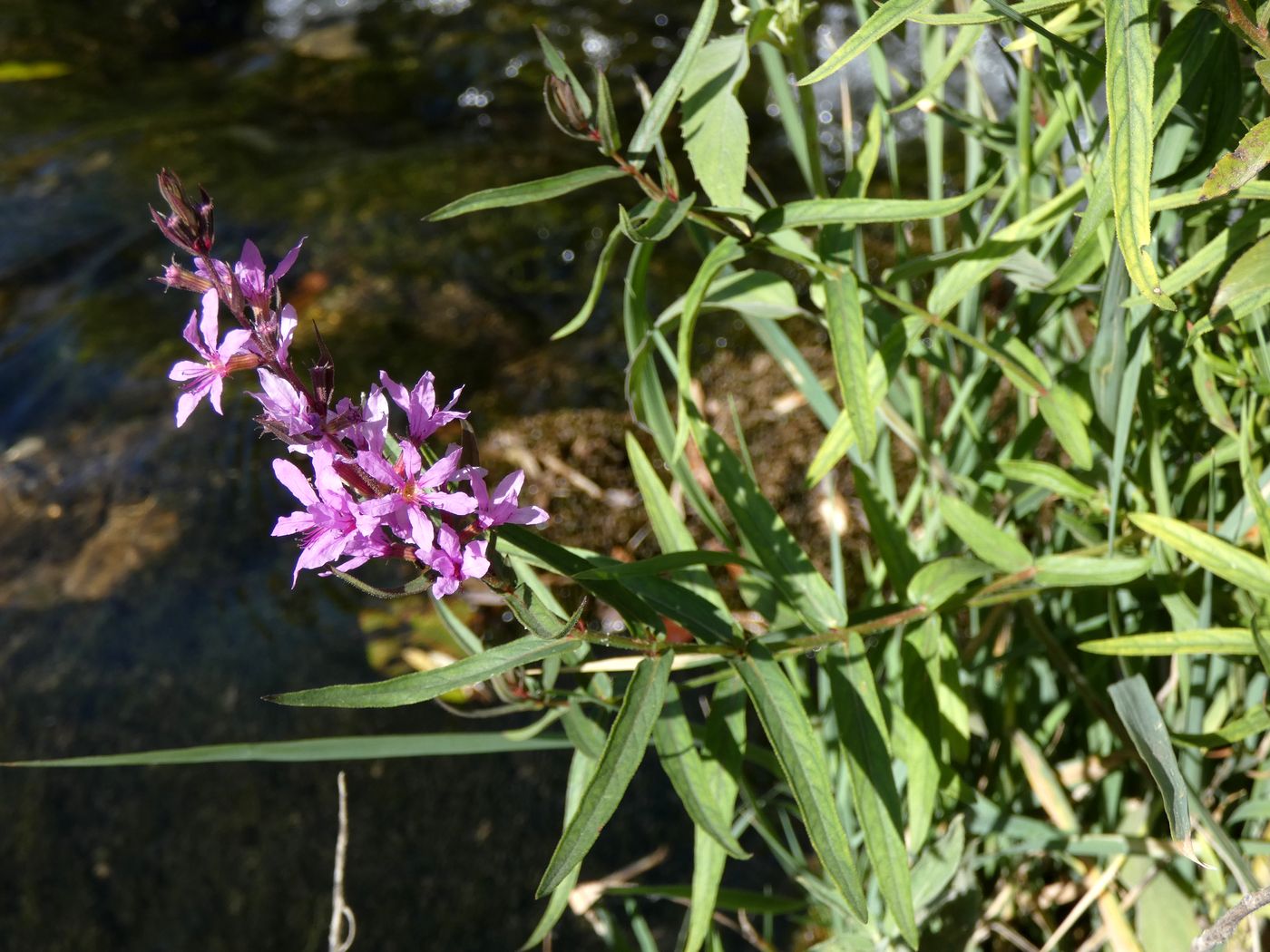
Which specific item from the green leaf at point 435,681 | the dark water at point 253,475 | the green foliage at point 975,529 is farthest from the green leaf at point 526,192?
the dark water at point 253,475

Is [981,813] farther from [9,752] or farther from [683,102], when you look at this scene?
[9,752]

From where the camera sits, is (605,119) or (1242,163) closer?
(1242,163)

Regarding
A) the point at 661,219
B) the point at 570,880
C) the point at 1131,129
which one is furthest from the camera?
the point at 570,880

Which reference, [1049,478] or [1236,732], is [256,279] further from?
[1236,732]

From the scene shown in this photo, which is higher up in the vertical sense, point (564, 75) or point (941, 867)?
point (564, 75)

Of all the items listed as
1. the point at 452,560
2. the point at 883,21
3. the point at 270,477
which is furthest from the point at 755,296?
the point at 270,477
